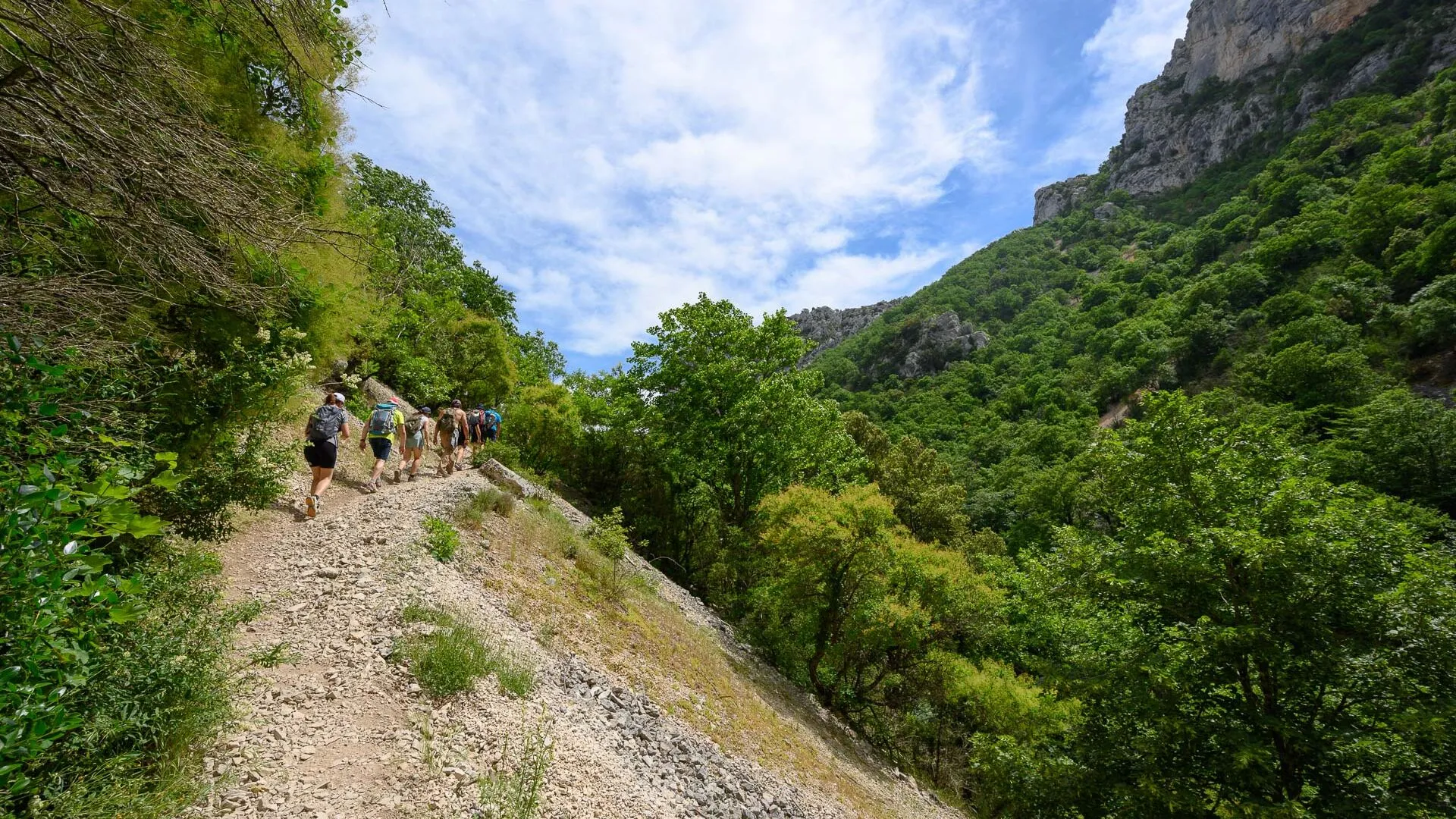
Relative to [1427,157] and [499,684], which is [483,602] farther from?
[1427,157]

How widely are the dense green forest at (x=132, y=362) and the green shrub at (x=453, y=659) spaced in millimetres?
1301

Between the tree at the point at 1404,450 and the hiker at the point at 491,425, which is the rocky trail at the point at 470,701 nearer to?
the hiker at the point at 491,425

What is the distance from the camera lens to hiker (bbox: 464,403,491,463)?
14289 millimetres

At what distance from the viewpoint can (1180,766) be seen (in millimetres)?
8375

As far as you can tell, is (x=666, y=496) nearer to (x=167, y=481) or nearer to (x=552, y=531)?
(x=552, y=531)

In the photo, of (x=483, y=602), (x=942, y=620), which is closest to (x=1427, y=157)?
(x=942, y=620)

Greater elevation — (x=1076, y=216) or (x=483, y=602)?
(x=1076, y=216)

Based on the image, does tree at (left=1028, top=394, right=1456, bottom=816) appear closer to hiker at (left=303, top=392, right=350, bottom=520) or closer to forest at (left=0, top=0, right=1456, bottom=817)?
forest at (left=0, top=0, right=1456, bottom=817)

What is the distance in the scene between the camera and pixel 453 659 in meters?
5.17

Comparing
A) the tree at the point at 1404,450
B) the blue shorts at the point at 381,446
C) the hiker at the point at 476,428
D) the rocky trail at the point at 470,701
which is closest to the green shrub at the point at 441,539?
the rocky trail at the point at 470,701

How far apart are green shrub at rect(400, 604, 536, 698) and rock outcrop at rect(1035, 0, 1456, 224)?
100110 millimetres

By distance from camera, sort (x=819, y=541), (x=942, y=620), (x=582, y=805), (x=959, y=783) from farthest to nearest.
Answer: (x=959, y=783)
(x=942, y=620)
(x=819, y=541)
(x=582, y=805)

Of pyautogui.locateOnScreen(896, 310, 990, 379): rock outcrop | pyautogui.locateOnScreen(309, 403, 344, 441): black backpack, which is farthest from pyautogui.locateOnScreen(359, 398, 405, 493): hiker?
pyautogui.locateOnScreen(896, 310, 990, 379): rock outcrop

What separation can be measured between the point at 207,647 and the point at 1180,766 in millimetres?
12041
